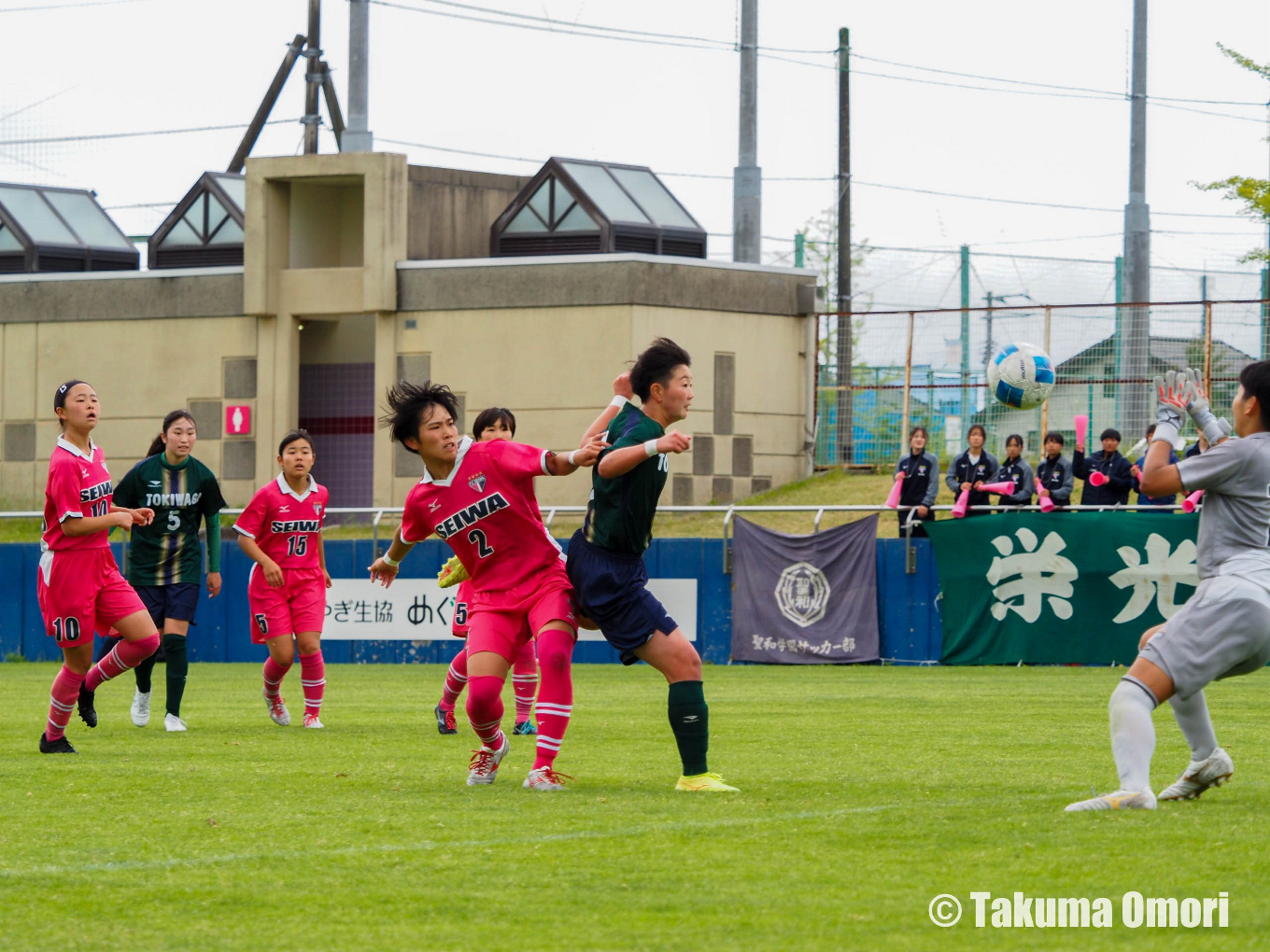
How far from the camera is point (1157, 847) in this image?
5473mm

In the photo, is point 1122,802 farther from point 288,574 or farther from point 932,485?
point 932,485

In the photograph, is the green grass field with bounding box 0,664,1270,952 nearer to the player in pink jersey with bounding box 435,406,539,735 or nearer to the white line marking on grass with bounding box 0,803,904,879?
the white line marking on grass with bounding box 0,803,904,879

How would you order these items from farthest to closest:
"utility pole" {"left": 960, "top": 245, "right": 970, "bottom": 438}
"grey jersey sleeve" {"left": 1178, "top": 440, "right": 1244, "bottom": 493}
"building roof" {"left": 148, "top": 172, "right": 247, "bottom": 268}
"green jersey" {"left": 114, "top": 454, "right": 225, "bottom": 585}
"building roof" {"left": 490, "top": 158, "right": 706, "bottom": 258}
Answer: "building roof" {"left": 148, "top": 172, "right": 247, "bottom": 268} → "building roof" {"left": 490, "top": 158, "right": 706, "bottom": 258} → "utility pole" {"left": 960, "top": 245, "right": 970, "bottom": 438} → "green jersey" {"left": 114, "top": 454, "right": 225, "bottom": 585} → "grey jersey sleeve" {"left": 1178, "top": 440, "right": 1244, "bottom": 493}

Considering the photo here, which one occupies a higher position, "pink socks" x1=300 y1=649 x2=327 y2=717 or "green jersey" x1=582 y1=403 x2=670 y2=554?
"green jersey" x1=582 y1=403 x2=670 y2=554

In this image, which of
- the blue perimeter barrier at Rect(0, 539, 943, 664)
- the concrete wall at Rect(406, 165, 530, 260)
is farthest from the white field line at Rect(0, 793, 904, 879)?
the concrete wall at Rect(406, 165, 530, 260)

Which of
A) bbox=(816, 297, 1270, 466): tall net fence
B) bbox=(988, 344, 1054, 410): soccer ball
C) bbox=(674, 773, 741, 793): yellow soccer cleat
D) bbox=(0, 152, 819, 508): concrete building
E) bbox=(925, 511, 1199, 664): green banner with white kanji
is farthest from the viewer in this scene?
bbox=(0, 152, 819, 508): concrete building

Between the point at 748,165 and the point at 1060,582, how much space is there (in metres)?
13.6

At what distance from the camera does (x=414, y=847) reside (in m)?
5.78

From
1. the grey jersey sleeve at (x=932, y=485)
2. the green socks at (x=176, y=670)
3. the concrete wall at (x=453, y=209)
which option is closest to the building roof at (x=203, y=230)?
the concrete wall at (x=453, y=209)

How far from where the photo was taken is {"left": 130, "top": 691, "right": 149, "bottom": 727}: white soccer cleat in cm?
1206

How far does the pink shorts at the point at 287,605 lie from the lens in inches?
465

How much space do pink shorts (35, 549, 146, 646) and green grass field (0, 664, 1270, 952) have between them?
2.43 feet

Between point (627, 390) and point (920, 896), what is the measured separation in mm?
3339

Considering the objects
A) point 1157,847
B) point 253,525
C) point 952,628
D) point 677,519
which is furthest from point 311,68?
point 1157,847
